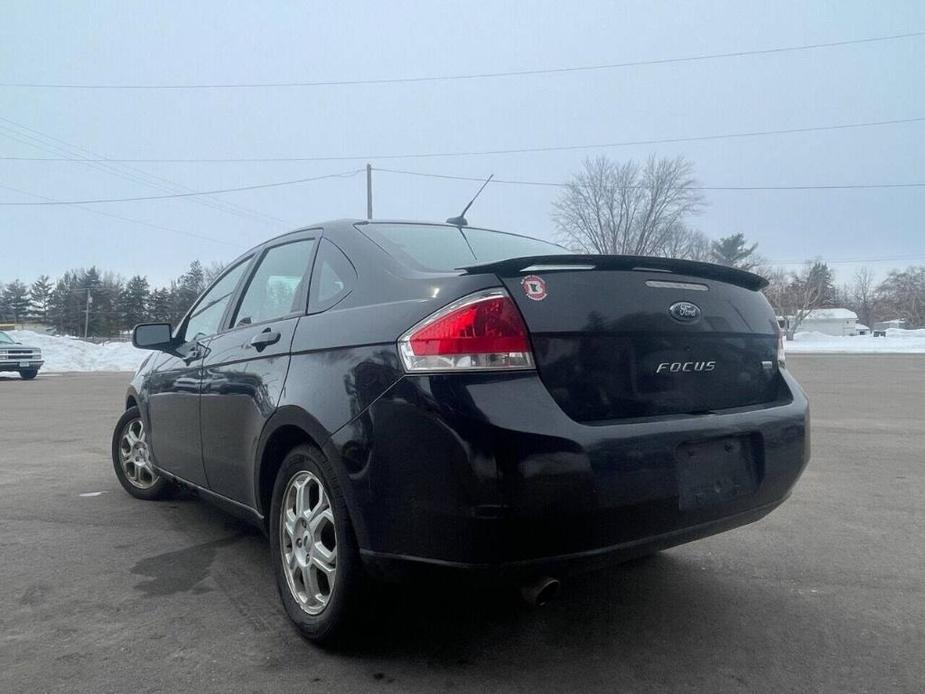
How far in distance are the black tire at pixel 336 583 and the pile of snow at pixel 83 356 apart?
86.0 ft

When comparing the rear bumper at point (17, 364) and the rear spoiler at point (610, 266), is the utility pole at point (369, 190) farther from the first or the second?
the rear spoiler at point (610, 266)

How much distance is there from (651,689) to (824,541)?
222cm

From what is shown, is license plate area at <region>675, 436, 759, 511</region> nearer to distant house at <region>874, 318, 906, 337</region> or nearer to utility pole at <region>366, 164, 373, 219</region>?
utility pole at <region>366, 164, 373, 219</region>

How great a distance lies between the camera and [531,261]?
2428 millimetres

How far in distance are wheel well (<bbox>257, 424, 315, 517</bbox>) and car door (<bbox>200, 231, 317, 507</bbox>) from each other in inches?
3.0

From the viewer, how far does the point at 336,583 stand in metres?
2.55

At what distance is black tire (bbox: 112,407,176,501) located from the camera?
498 centimetres

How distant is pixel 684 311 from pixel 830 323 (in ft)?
354

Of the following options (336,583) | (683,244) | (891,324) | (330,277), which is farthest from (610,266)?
(891,324)

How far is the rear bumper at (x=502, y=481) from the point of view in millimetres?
2168

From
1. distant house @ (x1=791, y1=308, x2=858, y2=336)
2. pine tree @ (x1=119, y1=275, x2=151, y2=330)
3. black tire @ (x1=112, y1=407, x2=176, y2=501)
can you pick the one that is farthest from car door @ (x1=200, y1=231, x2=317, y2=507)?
distant house @ (x1=791, y1=308, x2=858, y2=336)

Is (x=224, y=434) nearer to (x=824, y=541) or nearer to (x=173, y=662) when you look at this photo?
(x=173, y=662)

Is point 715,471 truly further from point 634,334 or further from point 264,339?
point 264,339

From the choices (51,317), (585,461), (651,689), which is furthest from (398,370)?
(51,317)
